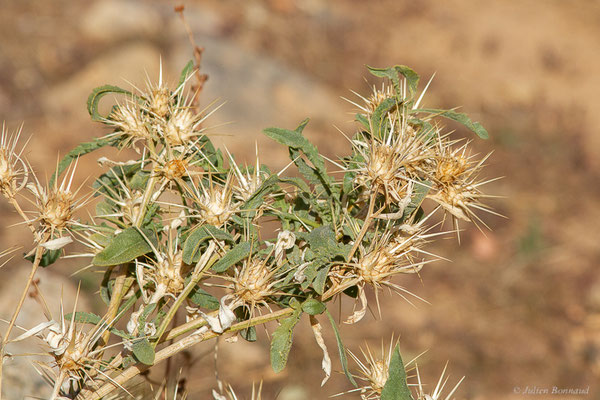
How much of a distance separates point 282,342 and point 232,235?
10.0 inches

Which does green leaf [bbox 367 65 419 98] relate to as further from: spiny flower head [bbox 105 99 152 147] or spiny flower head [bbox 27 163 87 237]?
spiny flower head [bbox 27 163 87 237]

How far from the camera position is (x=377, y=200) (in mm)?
1349

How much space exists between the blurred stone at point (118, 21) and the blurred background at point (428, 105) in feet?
0.07

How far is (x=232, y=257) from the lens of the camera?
122 centimetres

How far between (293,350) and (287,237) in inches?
147

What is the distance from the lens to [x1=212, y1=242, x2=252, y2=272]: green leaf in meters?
1.21

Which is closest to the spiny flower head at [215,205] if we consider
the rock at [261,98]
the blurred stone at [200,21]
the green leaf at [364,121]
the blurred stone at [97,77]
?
the green leaf at [364,121]

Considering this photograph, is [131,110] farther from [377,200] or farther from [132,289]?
[377,200]

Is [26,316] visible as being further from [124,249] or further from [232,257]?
[232,257]

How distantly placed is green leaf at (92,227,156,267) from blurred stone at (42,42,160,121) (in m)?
6.17

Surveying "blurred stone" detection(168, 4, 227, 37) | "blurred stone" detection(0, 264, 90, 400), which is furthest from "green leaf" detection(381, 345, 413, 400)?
"blurred stone" detection(168, 4, 227, 37)

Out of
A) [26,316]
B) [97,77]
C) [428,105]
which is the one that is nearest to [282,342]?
[26,316]

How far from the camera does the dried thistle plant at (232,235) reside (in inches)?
46.9

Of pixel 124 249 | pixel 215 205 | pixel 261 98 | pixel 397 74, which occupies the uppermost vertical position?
pixel 261 98
